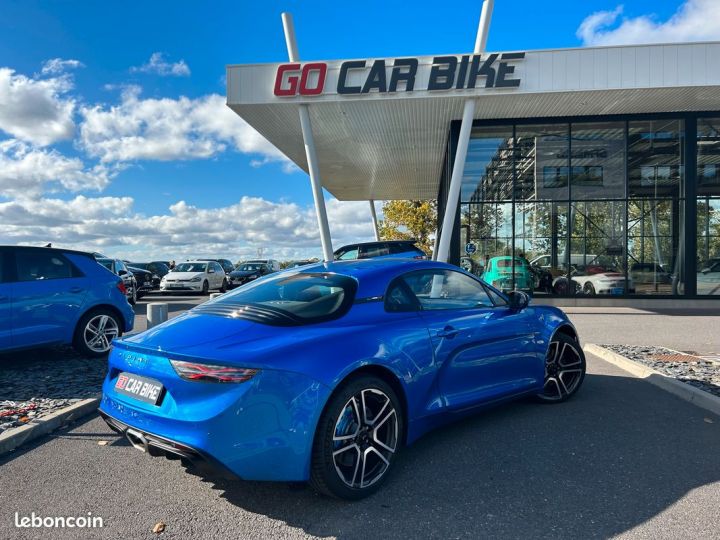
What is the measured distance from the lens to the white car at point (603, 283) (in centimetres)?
1549

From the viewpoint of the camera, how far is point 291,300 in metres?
3.43

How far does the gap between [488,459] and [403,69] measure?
11.6 m

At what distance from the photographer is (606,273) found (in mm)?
15602

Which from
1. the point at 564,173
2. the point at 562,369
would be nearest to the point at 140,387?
the point at 562,369

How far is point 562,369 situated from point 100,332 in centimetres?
599

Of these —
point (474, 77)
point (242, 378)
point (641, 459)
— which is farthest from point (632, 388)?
point (474, 77)

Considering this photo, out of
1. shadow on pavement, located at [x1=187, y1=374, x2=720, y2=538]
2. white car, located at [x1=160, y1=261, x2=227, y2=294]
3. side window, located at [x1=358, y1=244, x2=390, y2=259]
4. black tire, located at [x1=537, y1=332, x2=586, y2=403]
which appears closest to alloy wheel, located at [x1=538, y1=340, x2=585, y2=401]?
black tire, located at [x1=537, y1=332, x2=586, y2=403]

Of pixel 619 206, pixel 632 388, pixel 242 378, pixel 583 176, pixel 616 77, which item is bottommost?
pixel 632 388

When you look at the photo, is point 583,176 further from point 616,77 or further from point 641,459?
point 641,459

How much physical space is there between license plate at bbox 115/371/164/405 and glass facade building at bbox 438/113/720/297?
1359cm

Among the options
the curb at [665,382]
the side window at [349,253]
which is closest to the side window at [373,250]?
the side window at [349,253]

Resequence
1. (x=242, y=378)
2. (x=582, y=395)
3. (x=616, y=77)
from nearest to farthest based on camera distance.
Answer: (x=242, y=378)
(x=582, y=395)
(x=616, y=77)

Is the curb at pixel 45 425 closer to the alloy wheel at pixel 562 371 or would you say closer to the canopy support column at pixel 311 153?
the alloy wheel at pixel 562 371

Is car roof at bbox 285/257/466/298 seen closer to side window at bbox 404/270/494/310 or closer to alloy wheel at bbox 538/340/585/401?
side window at bbox 404/270/494/310
